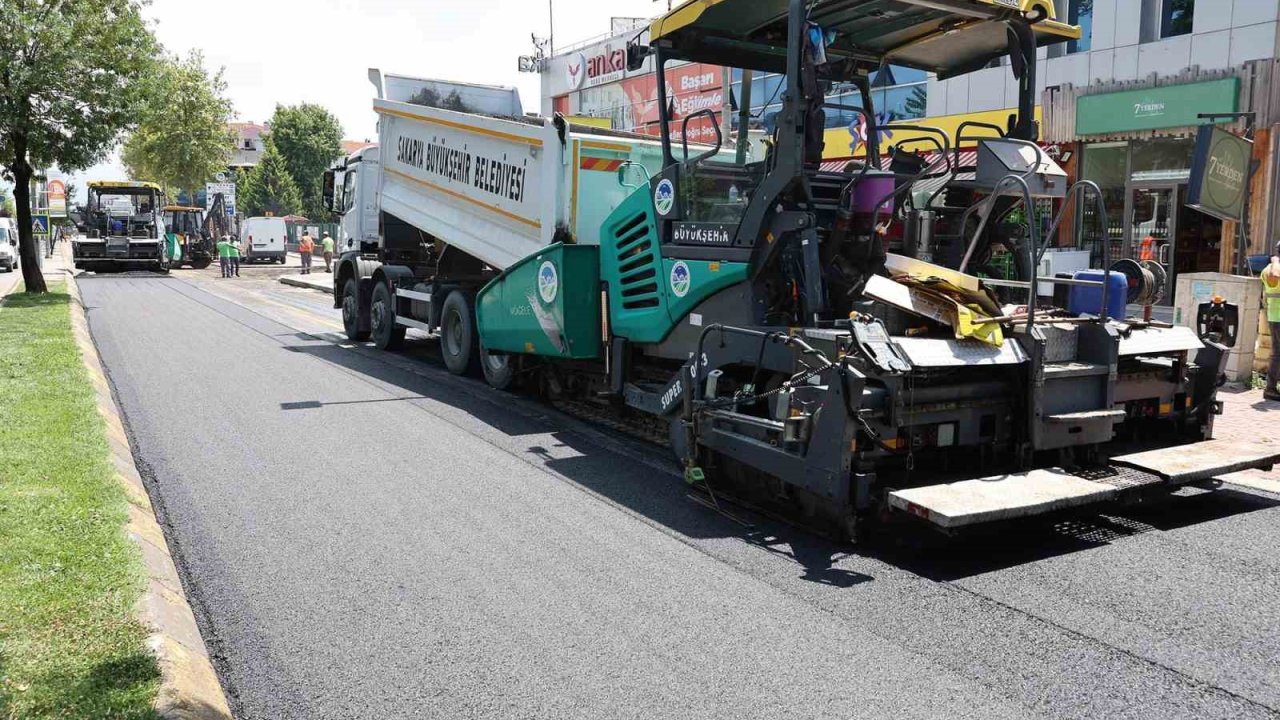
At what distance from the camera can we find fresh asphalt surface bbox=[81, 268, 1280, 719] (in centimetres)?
356

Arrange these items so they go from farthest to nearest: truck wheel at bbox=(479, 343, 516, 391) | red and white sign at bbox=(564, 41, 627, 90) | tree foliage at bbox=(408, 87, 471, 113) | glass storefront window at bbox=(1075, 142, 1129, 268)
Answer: red and white sign at bbox=(564, 41, 627, 90) → glass storefront window at bbox=(1075, 142, 1129, 268) → tree foliage at bbox=(408, 87, 471, 113) → truck wheel at bbox=(479, 343, 516, 391)

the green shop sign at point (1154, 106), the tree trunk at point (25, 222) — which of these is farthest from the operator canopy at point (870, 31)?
the tree trunk at point (25, 222)

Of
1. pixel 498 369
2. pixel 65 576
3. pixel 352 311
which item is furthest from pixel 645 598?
pixel 352 311

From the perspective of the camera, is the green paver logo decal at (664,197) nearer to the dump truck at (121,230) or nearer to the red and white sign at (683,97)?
the red and white sign at (683,97)

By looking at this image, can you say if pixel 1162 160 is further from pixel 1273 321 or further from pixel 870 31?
pixel 870 31

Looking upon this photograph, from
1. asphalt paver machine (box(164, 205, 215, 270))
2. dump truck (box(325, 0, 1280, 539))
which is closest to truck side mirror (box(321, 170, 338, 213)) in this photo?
dump truck (box(325, 0, 1280, 539))

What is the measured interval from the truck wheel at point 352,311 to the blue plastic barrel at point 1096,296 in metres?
10.3

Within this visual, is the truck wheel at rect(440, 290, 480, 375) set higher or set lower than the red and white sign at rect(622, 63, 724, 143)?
lower

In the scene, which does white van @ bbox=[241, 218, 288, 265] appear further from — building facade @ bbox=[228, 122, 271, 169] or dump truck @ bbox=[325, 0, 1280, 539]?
building facade @ bbox=[228, 122, 271, 169]

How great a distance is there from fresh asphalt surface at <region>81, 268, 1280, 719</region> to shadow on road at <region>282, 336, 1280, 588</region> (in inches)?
1.0

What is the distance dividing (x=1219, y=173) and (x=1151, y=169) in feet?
18.6

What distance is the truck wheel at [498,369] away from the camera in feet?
33.0

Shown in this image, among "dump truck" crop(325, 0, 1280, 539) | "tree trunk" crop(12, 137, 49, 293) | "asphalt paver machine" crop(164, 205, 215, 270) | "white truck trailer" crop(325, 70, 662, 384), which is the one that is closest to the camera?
"dump truck" crop(325, 0, 1280, 539)

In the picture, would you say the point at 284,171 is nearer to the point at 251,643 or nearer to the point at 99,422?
the point at 99,422
